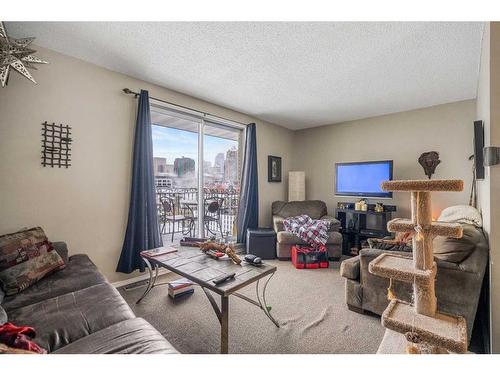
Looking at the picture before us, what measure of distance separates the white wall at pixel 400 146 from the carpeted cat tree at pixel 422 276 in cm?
305

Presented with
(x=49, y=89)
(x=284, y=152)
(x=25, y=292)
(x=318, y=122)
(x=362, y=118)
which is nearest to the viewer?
(x=25, y=292)

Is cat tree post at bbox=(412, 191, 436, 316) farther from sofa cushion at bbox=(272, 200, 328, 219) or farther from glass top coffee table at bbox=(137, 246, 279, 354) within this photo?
sofa cushion at bbox=(272, 200, 328, 219)

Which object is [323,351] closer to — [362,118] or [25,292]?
[25,292]

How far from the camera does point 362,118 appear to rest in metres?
4.15

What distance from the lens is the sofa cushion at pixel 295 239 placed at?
11.4 feet

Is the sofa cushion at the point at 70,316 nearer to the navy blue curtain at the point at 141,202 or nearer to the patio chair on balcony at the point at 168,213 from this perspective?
the navy blue curtain at the point at 141,202

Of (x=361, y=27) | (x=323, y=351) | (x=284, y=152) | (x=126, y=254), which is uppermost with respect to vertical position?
(x=361, y=27)

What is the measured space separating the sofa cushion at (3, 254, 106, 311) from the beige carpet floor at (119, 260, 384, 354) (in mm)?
582

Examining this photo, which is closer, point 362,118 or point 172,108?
point 172,108

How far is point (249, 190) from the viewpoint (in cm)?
395

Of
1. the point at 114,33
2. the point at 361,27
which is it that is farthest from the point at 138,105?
the point at 361,27

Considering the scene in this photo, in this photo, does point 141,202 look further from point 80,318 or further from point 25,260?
point 80,318

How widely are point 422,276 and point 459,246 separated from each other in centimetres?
85

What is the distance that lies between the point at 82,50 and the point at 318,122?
377 cm
